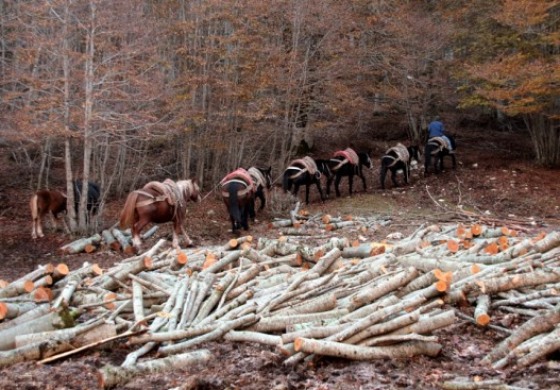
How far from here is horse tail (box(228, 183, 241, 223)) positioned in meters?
12.9

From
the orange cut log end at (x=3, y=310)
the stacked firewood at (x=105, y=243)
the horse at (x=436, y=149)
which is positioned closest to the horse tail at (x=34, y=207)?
the stacked firewood at (x=105, y=243)

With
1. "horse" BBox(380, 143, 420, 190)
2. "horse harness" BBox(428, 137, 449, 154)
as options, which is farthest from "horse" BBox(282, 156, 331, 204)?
"horse harness" BBox(428, 137, 449, 154)

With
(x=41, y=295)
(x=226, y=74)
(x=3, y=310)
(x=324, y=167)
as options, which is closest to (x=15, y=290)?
(x=41, y=295)

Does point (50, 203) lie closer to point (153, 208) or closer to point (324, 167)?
point (153, 208)

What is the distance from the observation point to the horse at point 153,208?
10.9m

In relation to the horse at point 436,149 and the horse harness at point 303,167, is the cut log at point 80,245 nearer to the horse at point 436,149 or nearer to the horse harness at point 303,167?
the horse harness at point 303,167

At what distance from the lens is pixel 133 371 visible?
14.7 ft

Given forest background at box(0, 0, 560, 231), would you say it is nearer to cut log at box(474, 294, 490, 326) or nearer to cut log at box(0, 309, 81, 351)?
cut log at box(0, 309, 81, 351)

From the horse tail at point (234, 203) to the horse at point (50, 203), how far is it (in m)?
3.18

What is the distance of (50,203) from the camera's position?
43.9 feet

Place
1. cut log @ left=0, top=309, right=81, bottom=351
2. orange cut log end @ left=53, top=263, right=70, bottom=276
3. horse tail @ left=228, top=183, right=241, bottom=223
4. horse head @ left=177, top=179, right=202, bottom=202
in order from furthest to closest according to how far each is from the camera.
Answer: horse tail @ left=228, top=183, right=241, bottom=223 → horse head @ left=177, top=179, right=202, bottom=202 → orange cut log end @ left=53, top=263, right=70, bottom=276 → cut log @ left=0, top=309, right=81, bottom=351

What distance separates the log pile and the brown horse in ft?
22.1

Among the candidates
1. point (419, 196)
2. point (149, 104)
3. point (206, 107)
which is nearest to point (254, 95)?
point (206, 107)

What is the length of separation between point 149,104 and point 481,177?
35.4 feet
